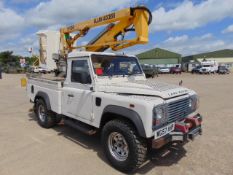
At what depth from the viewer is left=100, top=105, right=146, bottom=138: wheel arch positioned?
144 inches

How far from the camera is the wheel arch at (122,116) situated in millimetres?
3668

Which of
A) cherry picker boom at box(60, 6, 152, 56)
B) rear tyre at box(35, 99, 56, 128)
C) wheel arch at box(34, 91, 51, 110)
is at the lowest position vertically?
rear tyre at box(35, 99, 56, 128)

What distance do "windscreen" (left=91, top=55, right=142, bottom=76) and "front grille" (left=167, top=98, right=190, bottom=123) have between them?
1.65 meters

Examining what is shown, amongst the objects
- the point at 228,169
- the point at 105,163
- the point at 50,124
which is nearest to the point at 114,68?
the point at 105,163

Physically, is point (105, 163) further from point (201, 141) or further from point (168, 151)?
point (201, 141)

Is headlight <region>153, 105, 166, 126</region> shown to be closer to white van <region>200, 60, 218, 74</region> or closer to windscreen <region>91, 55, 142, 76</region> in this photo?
windscreen <region>91, 55, 142, 76</region>

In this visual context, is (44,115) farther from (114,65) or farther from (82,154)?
(114,65)

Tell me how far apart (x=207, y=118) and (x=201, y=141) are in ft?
7.88

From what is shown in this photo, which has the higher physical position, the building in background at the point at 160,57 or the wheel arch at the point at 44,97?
the building in background at the point at 160,57

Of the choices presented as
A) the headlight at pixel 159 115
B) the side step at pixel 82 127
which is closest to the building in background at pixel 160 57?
the side step at pixel 82 127

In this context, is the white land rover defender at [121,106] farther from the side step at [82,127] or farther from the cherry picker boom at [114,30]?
the cherry picker boom at [114,30]

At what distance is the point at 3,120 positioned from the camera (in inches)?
296

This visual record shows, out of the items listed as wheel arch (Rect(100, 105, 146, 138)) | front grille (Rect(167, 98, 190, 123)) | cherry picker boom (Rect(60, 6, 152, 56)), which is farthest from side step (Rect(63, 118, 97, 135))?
cherry picker boom (Rect(60, 6, 152, 56))

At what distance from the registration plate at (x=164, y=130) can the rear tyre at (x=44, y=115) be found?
142 inches
